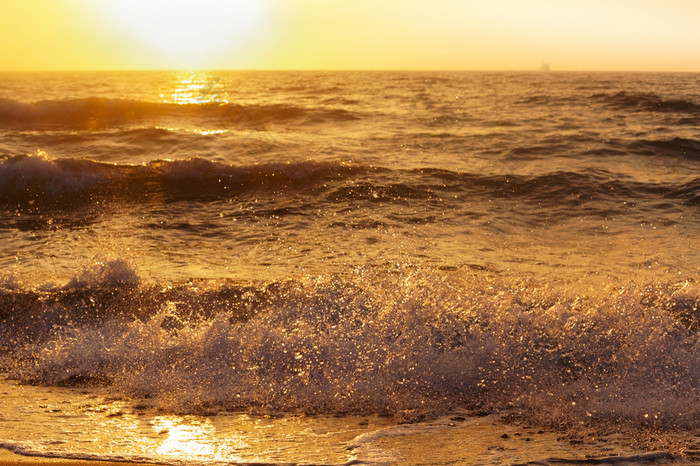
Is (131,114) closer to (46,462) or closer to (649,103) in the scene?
(649,103)

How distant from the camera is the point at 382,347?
14.7ft

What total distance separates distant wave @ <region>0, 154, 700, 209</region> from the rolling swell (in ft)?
16.1

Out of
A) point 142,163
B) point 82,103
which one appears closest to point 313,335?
point 142,163

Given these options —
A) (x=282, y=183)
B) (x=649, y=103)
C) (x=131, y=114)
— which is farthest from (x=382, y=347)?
(x=649, y=103)

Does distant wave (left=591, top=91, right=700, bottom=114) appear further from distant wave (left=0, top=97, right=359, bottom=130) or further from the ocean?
the ocean

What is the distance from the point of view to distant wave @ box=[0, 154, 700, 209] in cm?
1045

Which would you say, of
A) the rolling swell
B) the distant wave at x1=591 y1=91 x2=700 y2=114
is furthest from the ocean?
the distant wave at x1=591 y1=91 x2=700 y2=114

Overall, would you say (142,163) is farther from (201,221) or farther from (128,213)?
(201,221)

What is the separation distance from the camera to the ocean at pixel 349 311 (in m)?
3.47

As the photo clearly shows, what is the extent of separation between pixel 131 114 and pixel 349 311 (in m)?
19.6

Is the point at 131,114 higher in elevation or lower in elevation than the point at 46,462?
higher

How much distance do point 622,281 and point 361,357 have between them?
3.04 meters

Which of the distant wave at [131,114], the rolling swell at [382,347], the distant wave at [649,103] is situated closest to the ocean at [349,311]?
the rolling swell at [382,347]

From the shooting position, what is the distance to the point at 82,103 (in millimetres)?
23188
